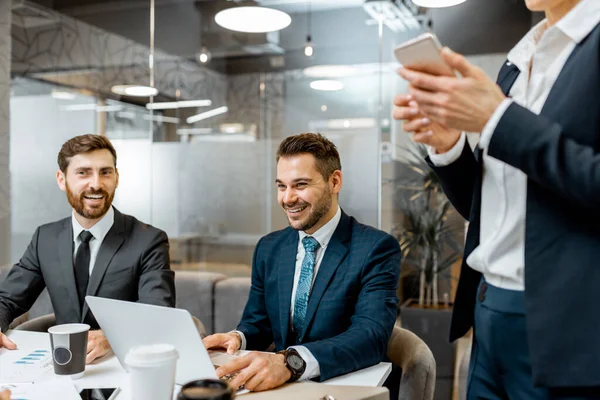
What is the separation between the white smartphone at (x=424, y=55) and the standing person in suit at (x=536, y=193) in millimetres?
18

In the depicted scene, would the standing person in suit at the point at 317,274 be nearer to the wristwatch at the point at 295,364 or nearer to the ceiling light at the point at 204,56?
the wristwatch at the point at 295,364

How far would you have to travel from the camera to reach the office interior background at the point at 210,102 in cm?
439

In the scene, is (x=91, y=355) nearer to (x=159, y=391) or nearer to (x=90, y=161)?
(x=159, y=391)

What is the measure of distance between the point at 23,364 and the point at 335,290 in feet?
3.37

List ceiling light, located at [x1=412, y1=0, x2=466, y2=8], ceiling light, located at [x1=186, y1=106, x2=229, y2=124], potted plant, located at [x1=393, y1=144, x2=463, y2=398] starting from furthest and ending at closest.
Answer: ceiling light, located at [x1=186, y1=106, x2=229, y2=124], ceiling light, located at [x1=412, y1=0, x2=466, y2=8], potted plant, located at [x1=393, y1=144, x2=463, y2=398]

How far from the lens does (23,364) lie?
1.58m

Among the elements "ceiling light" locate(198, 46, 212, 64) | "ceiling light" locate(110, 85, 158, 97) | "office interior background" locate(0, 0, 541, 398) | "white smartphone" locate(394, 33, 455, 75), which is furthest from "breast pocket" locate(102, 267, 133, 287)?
"ceiling light" locate(198, 46, 212, 64)

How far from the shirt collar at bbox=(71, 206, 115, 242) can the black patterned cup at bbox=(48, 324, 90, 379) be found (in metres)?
0.95

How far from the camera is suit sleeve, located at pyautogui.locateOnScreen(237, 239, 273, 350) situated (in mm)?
2059

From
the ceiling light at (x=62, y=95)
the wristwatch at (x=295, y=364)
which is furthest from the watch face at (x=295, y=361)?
the ceiling light at (x=62, y=95)

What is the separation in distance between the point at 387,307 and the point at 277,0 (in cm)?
366

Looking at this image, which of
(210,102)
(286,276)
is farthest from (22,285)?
(210,102)

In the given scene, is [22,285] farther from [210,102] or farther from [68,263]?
[210,102]

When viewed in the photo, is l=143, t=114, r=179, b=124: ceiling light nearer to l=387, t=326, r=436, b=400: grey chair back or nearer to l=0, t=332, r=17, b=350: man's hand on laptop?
l=0, t=332, r=17, b=350: man's hand on laptop
